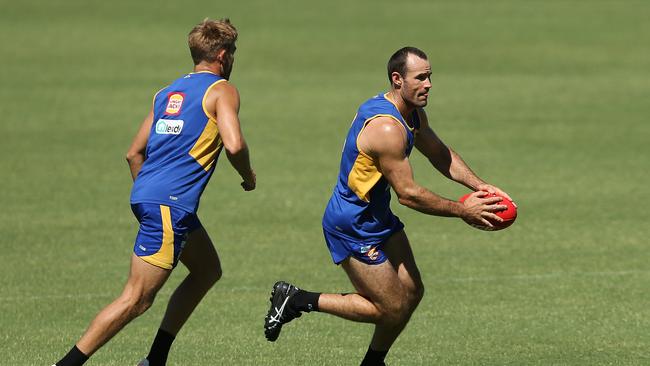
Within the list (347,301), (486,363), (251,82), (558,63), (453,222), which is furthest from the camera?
(558,63)

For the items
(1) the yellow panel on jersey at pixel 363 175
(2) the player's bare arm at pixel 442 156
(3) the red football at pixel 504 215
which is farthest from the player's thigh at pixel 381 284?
(2) the player's bare arm at pixel 442 156

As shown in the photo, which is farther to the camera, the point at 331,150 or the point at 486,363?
the point at 331,150

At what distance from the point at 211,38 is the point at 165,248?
154cm

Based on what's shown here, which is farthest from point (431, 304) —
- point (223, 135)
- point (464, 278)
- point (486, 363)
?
point (223, 135)

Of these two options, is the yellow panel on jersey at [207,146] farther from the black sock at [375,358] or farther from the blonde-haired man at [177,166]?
the black sock at [375,358]

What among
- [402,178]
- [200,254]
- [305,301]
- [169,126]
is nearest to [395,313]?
[305,301]

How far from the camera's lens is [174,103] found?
8992mm

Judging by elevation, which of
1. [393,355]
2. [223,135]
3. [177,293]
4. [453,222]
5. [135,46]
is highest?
[223,135]

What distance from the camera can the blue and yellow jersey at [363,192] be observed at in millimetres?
9164

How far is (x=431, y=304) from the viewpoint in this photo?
12.4 m

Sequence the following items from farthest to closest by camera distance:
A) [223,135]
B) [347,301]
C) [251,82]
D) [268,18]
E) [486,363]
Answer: [268,18] < [251,82] < [486,363] < [347,301] < [223,135]

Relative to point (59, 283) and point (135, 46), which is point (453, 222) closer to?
point (59, 283)

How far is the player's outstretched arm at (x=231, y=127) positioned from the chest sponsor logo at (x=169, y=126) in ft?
0.93

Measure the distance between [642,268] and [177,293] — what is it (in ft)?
20.6
